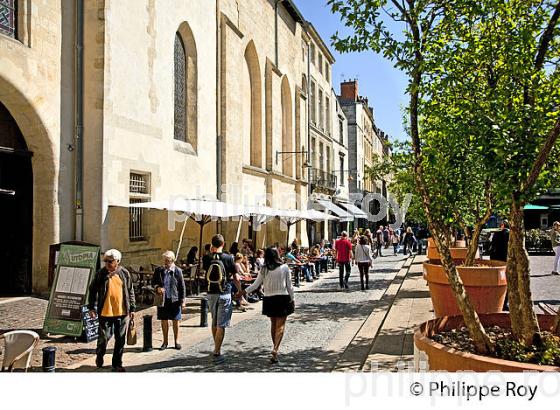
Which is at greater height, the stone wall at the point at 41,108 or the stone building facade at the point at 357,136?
the stone building facade at the point at 357,136

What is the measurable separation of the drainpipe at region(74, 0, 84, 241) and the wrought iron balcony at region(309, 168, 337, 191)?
16.7 metres

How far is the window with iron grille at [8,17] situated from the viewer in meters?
8.81

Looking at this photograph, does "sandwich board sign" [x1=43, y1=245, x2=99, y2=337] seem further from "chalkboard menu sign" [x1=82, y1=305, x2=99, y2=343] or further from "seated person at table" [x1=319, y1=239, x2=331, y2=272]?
"seated person at table" [x1=319, y1=239, x2=331, y2=272]

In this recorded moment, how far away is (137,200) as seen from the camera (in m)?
12.4

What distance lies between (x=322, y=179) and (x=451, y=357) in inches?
946

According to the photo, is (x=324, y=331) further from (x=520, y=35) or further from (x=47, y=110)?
(x=47, y=110)

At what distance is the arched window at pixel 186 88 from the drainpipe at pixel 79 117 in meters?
4.58

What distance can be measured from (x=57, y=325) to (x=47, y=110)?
14.6ft

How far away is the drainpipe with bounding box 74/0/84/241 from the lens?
33.5ft

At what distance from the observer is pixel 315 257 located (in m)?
16.0

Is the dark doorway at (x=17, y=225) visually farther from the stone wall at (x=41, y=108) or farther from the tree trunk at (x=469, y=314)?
the tree trunk at (x=469, y=314)

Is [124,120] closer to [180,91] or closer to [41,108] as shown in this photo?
[41,108]

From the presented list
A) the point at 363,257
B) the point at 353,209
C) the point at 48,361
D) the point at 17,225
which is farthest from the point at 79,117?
the point at 353,209

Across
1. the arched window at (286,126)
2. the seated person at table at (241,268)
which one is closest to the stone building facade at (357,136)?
the arched window at (286,126)
